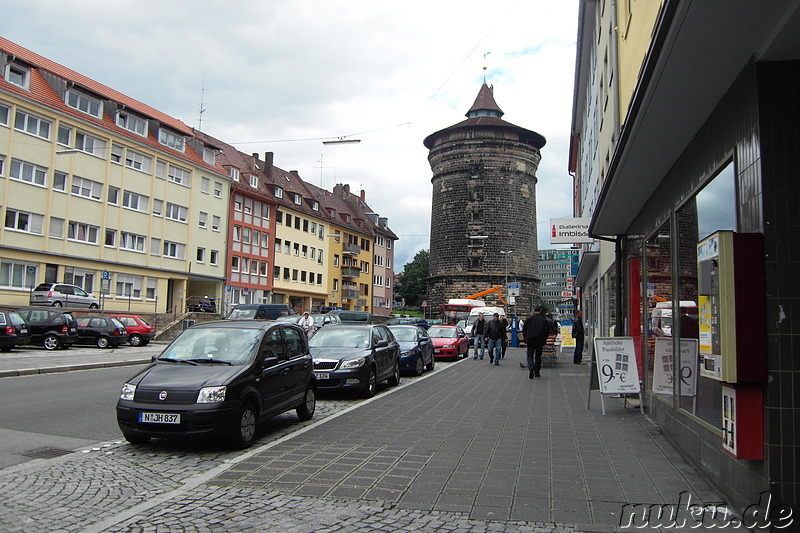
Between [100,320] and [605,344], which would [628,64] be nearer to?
[605,344]

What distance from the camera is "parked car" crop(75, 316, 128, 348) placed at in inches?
1125

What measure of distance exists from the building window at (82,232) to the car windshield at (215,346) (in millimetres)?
36012

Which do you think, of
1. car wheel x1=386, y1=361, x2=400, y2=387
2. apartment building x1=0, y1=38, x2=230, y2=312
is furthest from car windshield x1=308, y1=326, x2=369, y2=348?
apartment building x1=0, y1=38, x2=230, y2=312

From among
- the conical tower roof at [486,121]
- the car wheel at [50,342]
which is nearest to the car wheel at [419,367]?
the car wheel at [50,342]

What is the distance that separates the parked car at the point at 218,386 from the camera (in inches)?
302

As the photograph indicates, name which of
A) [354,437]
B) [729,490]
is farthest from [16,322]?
Answer: [729,490]

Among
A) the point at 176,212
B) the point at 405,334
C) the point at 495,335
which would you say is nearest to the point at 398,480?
the point at 405,334

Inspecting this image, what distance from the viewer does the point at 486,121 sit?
210ft

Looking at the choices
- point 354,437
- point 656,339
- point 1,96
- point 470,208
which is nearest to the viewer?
point 354,437

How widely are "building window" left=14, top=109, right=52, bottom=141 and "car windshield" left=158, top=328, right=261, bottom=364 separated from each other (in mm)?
34894

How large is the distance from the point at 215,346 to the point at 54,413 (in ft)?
12.3

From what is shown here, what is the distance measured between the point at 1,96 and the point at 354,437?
121ft

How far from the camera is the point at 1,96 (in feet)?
119

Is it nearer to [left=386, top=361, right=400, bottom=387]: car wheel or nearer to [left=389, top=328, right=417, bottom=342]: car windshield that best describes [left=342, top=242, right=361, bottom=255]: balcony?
[left=389, top=328, right=417, bottom=342]: car windshield
